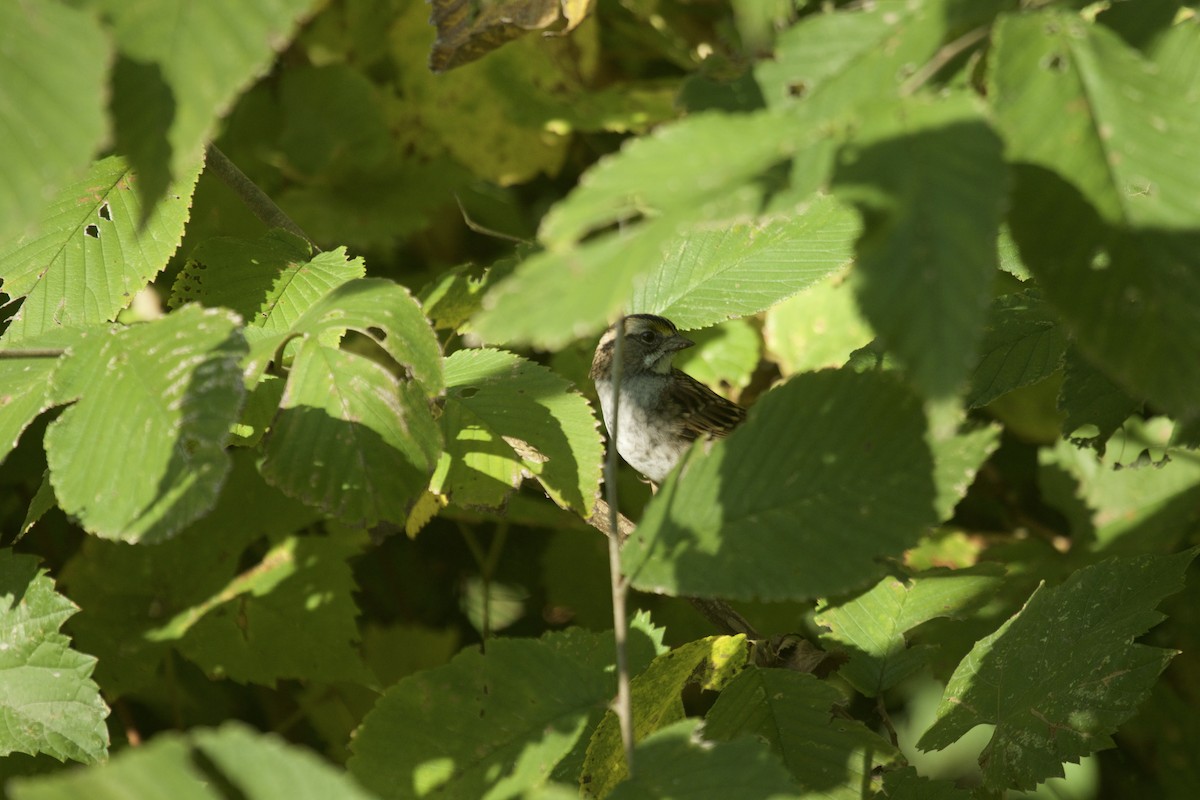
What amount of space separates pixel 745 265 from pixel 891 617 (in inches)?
30.1

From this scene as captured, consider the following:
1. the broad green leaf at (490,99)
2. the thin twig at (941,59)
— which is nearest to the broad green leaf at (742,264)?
the thin twig at (941,59)

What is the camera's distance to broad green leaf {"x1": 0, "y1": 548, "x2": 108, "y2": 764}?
6.98 ft

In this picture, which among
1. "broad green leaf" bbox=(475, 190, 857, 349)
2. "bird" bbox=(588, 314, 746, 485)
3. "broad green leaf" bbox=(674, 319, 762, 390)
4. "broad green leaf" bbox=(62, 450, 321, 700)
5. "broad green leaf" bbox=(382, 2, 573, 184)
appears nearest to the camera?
"broad green leaf" bbox=(475, 190, 857, 349)

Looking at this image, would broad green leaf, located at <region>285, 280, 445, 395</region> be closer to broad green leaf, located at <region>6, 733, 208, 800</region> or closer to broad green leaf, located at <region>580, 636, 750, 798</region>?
broad green leaf, located at <region>580, 636, 750, 798</region>

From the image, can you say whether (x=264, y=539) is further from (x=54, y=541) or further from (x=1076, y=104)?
(x=1076, y=104)

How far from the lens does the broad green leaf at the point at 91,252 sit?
2.12m

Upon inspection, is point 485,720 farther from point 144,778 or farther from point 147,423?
point 144,778

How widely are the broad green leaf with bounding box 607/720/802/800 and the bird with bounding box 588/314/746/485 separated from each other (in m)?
1.93

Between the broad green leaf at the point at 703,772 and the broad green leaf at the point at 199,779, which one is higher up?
the broad green leaf at the point at 199,779

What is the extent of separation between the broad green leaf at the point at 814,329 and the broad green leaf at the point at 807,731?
1.86m

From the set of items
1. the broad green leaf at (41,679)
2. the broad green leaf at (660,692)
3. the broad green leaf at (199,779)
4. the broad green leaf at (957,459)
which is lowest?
the broad green leaf at (660,692)

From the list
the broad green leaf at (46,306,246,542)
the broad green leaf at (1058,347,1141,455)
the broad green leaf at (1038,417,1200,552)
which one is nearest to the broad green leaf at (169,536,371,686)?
the broad green leaf at (46,306,246,542)

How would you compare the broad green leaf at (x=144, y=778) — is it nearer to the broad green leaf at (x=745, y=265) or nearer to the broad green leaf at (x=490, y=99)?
the broad green leaf at (x=745, y=265)

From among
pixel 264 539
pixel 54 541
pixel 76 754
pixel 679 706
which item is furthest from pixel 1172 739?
pixel 54 541
